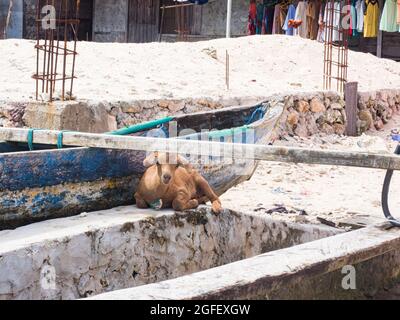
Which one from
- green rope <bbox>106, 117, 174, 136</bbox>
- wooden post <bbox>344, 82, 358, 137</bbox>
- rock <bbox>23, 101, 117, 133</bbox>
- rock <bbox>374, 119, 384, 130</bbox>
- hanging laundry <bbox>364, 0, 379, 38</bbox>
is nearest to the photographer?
green rope <bbox>106, 117, 174, 136</bbox>

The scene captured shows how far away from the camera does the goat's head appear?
17.8 feet

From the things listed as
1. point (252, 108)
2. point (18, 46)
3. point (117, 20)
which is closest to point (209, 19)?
point (117, 20)

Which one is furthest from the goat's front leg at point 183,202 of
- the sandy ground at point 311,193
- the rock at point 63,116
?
the rock at point 63,116

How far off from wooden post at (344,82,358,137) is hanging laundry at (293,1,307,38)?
→ 5.23 m

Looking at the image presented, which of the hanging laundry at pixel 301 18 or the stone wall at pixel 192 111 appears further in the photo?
the hanging laundry at pixel 301 18

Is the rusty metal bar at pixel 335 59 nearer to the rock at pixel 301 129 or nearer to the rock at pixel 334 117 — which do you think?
the rock at pixel 334 117

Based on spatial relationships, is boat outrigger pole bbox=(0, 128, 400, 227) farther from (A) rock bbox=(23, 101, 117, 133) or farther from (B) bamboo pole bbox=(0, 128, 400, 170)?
(A) rock bbox=(23, 101, 117, 133)

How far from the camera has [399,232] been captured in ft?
14.8

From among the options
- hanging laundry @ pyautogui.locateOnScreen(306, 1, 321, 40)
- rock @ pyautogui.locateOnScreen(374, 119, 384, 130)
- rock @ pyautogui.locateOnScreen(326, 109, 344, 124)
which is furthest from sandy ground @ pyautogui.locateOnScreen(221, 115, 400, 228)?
hanging laundry @ pyautogui.locateOnScreen(306, 1, 321, 40)

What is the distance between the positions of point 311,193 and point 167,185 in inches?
130

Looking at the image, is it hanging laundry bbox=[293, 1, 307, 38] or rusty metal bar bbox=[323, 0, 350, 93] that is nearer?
rusty metal bar bbox=[323, 0, 350, 93]

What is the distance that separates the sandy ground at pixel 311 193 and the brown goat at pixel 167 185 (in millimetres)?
1308

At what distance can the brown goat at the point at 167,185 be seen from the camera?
546 centimetres
